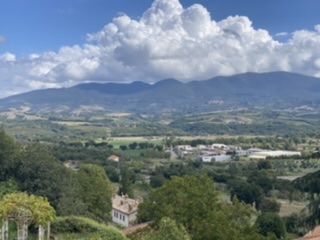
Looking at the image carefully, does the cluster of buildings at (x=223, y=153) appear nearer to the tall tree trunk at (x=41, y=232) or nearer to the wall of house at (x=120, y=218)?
the wall of house at (x=120, y=218)

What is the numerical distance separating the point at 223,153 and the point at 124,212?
6243cm

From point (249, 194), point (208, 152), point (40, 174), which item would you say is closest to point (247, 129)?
point (208, 152)

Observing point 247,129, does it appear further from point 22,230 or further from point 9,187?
point 22,230

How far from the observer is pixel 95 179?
4050cm

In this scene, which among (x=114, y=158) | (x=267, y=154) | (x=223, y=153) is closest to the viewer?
(x=114, y=158)

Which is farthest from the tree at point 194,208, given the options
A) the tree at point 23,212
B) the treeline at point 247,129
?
the treeline at point 247,129

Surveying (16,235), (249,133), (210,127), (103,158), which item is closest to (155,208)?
(16,235)

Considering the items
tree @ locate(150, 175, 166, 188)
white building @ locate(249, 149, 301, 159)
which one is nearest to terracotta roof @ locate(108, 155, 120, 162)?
tree @ locate(150, 175, 166, 188)

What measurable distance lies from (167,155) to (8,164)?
2776 inches

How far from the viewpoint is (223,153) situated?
10738 centimetres

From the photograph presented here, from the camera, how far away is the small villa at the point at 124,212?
46562 mm

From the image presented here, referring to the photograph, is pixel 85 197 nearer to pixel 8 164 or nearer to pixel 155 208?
pixel 8 164

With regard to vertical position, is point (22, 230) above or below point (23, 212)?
below

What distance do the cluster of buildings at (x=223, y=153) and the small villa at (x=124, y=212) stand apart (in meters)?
49.7
